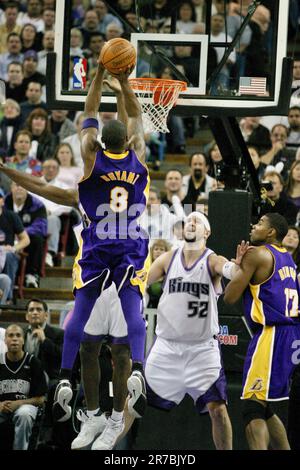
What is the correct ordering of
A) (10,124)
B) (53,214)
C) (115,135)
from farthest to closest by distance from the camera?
(10,124) → (53,214) → (115,135)

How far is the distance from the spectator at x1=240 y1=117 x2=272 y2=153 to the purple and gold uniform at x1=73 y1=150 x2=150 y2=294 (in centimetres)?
569

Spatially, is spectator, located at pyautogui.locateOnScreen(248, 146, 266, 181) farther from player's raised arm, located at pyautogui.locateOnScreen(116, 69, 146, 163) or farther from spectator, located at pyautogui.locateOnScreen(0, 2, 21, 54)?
spectator, located at pyautogui.locateOnScreen(0, 2, 21, 54)

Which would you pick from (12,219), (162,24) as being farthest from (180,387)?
(162,24)

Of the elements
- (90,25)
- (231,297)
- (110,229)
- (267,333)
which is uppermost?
(90,25)

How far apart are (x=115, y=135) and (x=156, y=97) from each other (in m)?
1.42

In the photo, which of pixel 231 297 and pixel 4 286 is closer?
pixel 231 297

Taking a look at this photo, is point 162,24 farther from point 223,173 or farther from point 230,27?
point 223,173

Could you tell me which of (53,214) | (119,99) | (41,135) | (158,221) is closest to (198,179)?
(158,221)

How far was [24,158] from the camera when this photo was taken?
1475 centimetres

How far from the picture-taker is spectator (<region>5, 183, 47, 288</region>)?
13.5 metres

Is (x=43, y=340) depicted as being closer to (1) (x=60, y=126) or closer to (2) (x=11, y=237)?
(2) (x=11, y=237)

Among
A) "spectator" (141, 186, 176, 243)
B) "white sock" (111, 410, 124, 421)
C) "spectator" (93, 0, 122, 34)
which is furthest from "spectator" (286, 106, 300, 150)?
"white sock" (111, 410, 124, 421)

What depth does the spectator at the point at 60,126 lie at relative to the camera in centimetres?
1556

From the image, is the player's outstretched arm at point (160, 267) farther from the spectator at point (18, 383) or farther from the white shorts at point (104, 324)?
the spectator at point (18, 383)
